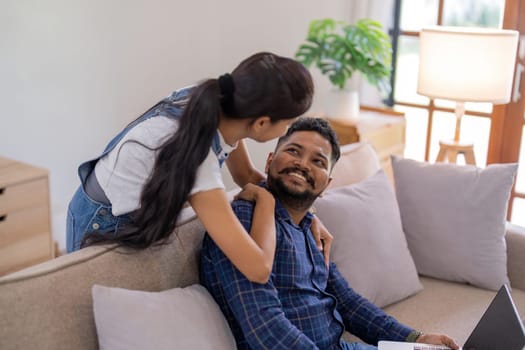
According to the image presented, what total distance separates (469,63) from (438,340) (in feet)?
5.05

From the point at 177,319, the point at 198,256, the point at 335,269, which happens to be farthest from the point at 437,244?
the point at 177,319

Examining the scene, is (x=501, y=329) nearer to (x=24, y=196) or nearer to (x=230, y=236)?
(x=230, y=236)

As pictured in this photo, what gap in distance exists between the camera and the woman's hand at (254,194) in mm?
1714

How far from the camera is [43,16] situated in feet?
9.46

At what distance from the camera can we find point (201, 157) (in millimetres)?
1493

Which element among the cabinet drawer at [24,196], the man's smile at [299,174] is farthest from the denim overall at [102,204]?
the cabinet drawer at [24,196]

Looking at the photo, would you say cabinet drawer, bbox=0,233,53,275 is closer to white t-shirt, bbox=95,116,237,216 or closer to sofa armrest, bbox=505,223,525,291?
white t-shirt, bbox=95,116,237,216

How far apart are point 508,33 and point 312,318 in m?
1.83

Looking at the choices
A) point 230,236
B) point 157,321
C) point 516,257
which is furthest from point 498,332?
point 516,257

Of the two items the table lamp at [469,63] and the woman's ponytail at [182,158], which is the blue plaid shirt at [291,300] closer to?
the woman's ponytail at [182,158]

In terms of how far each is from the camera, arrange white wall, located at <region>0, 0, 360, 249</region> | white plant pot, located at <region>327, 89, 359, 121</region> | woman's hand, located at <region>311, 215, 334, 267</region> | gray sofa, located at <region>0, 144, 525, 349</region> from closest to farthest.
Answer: gray sofa, located at <region>0, 144, 525, 349</region>, woman's hand, located at <region>311, 215, 334, 267</region>, white wall, located at <region>0, 0, 360, 249</region>, white plant pot, located at <region>327, 89, 359, 121</region>

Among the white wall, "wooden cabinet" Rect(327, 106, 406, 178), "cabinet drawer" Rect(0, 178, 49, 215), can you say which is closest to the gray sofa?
"cabinet drawer" Rect(0, 178, 49, 215)

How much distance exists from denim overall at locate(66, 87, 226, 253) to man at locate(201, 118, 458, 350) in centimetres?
23

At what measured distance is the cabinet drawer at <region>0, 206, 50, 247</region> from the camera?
8.02 ft
